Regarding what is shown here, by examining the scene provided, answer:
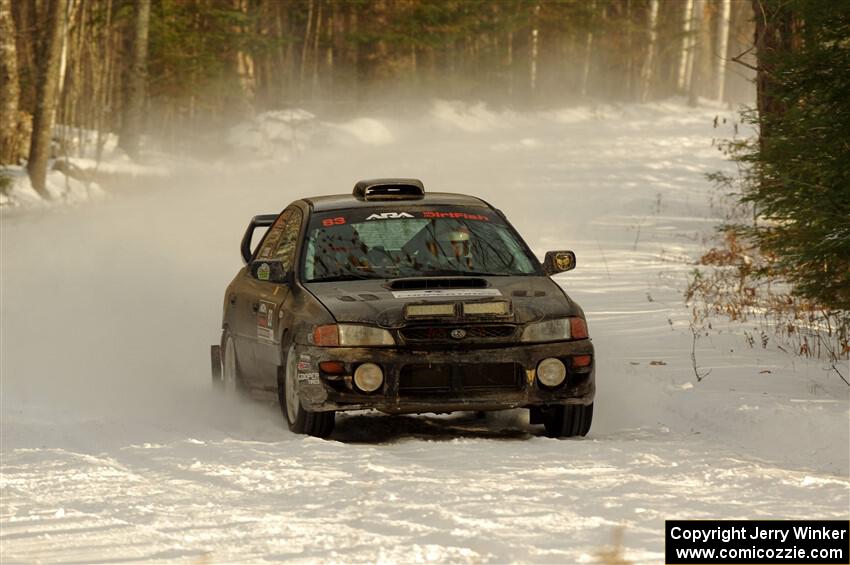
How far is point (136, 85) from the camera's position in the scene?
3934cm

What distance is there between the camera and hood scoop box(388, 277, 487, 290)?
9109 mm

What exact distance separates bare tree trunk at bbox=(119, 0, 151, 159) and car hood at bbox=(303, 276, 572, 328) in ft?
99.6

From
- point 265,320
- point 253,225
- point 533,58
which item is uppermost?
point 533,58

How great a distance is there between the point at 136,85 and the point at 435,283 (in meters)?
31.5

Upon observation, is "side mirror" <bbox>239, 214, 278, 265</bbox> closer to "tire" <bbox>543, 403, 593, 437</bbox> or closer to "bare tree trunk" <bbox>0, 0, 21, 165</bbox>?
"tire" <bbox>543, 403, 593, 437</bbox>

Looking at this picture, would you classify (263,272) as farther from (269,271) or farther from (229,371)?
(229,371)

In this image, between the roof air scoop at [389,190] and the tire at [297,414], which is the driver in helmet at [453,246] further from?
the tire at [297,414]

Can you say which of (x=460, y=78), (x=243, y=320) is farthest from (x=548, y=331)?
(x=460, y=78)

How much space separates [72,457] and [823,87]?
592 centimetres

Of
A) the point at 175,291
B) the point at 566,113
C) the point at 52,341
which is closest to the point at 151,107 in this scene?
the point at 566,113

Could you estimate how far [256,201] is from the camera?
3100 cm

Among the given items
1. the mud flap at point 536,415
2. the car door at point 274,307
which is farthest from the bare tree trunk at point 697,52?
the mud flap at point 536,415

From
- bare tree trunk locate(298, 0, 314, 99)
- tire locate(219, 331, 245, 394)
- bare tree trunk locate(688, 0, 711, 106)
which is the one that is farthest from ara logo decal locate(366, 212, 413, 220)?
bare tree trunk locate(688, 0, 711, 106)

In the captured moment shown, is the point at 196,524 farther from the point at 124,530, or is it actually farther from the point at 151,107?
the point at 151,107
